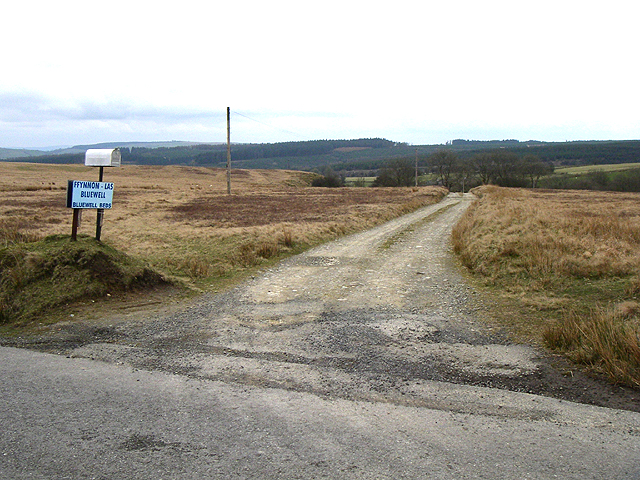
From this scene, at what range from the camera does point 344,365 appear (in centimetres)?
599

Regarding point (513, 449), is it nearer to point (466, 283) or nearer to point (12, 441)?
point (12, 441)

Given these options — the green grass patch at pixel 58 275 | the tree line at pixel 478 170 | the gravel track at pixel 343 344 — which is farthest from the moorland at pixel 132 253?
the tree line at pixel 478 170

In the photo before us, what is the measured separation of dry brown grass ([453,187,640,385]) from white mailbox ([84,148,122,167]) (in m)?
7.97

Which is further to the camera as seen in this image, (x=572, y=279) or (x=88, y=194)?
(x=88, y=194)

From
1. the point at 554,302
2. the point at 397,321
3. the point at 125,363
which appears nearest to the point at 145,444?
the point at 125,363

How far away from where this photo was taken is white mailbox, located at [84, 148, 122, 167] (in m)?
9.86

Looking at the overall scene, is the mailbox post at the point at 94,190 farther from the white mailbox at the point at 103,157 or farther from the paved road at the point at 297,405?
the paved road at the point at 297,405

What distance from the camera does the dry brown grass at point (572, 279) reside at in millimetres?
5738

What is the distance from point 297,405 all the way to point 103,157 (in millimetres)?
7239

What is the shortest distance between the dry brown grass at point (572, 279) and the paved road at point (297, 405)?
705 millimetres

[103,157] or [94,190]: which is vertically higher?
[103,157]

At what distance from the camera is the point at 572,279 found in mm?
9531

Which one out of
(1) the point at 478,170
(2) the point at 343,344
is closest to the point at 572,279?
(2) the point at 343,344

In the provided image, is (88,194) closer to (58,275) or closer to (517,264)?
(58,275)
